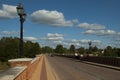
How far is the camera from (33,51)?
9819cm

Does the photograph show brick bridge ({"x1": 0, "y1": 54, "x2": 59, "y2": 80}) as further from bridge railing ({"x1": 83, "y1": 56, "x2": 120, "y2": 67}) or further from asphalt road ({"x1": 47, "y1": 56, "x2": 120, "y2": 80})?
bridge railing ({"x1": 83, "y1": 56, "x2": 120, "y2": 67})

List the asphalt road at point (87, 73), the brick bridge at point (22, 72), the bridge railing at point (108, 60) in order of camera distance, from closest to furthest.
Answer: the brick bridge at point (22, 72) < the asphalt road at point (87, 73) < the bridge railing at point (108, 60)

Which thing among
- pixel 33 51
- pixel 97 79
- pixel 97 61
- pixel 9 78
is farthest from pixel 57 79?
pixel 33 51

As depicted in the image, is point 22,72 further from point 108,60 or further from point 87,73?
point 108,60

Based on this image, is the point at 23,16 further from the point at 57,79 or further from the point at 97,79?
the point at 97,79

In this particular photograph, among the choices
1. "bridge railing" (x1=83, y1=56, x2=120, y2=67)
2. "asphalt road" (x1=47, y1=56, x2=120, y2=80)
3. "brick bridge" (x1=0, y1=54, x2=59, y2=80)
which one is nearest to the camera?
"brick bridge" (x1=0, y1=54, x2=59, y2=80)

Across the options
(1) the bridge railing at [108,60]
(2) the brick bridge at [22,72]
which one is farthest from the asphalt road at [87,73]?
(1) the bridge railing at [108,60]

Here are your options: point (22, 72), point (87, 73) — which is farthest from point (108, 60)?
point (22, 72)

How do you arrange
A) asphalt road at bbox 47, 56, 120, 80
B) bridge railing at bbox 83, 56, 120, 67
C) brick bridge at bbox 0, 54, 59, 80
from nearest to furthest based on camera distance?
brick bridge at bbox 0, 54, 59, 80 < asphalt road at bbox 47, 56, 120, 80 < bridge railing at bbox 83, 56, 120, 67

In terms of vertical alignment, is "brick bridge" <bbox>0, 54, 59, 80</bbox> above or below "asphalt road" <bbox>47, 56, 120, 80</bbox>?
above

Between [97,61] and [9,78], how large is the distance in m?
50.3

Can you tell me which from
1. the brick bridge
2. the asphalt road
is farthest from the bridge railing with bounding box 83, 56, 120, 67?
the brick bridge

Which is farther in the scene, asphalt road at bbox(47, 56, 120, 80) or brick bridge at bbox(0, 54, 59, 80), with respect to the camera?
asphalt road at bbox(47, 56, 120, 80)

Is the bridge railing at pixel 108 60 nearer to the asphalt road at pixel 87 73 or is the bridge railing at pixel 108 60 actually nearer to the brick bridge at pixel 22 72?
the asphalt road at pixel 87 73
